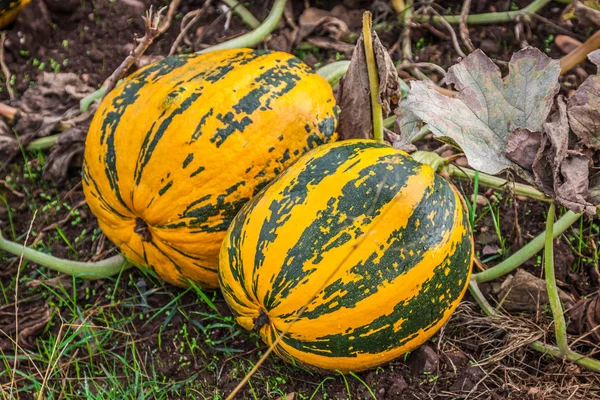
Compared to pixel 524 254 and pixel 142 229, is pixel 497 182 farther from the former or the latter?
pixel 142 229

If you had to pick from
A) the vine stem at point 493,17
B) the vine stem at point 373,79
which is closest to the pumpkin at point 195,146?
the vine stem at point 373,79

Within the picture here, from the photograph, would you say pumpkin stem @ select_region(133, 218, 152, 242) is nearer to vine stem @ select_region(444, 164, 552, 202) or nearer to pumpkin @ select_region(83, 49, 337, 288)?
pumpkin @ select_region(83, 49, 337, 288)

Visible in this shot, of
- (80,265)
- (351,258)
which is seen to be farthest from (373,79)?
(80,265)

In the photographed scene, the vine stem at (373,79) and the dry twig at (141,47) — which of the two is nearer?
the vine stem at (373,79)

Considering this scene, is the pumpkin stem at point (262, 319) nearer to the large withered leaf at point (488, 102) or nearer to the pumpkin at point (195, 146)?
the pumpkin at point (195, 146)

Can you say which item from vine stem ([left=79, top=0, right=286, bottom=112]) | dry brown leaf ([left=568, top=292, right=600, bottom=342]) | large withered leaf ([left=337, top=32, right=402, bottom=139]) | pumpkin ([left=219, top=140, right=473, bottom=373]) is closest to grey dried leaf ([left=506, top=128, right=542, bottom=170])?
pumpkin ([left=219, top=140, right=473, bottom=373])

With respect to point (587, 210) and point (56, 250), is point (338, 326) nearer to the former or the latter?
point (587, 210)

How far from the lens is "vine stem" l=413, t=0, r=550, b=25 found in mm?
4195

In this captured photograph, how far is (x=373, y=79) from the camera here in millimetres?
2859

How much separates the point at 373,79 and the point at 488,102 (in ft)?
1.50

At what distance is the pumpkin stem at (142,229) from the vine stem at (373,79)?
0.92 metres

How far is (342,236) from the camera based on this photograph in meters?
2.52

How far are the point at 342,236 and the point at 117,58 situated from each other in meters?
2.25

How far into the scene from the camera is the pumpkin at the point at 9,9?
4.29 m
